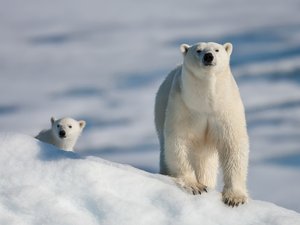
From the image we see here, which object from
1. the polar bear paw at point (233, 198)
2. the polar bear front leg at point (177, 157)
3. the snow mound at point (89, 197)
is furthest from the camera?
the polar bear front leg at point (177, 157)

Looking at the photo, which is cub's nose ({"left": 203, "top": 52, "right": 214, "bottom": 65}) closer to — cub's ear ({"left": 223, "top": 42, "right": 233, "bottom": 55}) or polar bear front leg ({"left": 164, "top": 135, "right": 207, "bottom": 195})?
cub's ear ({"left": 223, "top": 42, "right": 233, "bottom": 55})

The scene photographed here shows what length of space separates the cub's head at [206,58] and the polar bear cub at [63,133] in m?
5.34

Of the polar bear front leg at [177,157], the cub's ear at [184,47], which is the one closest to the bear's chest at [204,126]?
the polar bear front leg at [177,157]

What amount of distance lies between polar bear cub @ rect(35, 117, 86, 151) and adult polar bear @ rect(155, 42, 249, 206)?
5.21m

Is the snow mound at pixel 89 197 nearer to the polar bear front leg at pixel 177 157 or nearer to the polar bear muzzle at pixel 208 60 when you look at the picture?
the polar bear front leg at pixel 177 157

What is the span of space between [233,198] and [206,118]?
1030 mm

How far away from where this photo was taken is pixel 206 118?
6.66 m

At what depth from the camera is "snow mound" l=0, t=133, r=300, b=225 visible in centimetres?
499

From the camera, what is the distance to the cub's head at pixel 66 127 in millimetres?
11830

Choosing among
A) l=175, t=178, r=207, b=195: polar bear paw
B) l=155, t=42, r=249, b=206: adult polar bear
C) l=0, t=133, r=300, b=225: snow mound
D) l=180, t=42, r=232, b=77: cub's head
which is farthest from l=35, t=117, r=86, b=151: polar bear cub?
l=0, t=133, r=300, b=225: snow mound

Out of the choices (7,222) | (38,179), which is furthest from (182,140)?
(7,222)

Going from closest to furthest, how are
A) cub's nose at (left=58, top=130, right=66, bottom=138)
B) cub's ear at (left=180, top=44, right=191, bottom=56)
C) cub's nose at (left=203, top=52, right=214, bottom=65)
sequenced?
1. cub's nose at (left=203, top=52, right=214, bottom=65)
2. cub's ear at (left=180, top=44, right=191, bottom=56)
3. cub's nose at (left=58, top=130, right=66, bottom=138)

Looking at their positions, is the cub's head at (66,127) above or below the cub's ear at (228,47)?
below

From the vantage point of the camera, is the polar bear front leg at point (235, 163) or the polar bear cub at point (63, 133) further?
the polar bear cub at point (63, 133)
